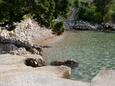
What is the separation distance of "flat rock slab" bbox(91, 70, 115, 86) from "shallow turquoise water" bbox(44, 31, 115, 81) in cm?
539

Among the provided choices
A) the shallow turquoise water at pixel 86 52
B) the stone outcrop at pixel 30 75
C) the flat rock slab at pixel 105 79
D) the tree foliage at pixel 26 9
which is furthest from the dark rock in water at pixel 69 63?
the flat rock slab at pixel 105 79

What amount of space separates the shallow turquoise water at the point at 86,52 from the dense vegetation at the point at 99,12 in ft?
55.1

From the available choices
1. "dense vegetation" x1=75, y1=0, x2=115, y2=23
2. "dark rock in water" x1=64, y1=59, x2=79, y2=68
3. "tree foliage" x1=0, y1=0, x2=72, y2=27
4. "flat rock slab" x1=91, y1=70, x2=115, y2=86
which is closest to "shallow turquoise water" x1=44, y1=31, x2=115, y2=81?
"dark rock in water" x1=64, y1=59, x2=79, y2=68

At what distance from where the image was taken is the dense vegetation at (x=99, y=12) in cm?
8629

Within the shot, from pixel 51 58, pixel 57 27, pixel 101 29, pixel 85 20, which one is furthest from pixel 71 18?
pixel 51 58

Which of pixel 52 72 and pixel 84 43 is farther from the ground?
pixel 52 72

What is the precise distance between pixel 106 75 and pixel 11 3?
2348cm

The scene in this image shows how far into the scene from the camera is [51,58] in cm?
4631

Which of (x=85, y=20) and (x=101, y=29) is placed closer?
(x=101, y=29)

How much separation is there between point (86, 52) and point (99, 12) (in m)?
38.3

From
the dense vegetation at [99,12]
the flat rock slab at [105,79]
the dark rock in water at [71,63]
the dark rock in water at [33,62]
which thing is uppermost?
the flat rock slab at [105,79]

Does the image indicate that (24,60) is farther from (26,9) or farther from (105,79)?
(26,9)

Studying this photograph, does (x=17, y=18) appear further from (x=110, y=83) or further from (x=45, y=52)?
(x=110, y=83)

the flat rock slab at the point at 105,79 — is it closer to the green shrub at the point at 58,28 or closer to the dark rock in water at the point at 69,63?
the dark rock in water at the point at 69,63
